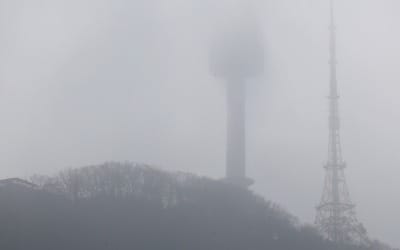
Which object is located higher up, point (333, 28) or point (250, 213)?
point (333, 28)

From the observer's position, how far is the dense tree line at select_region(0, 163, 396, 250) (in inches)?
3029

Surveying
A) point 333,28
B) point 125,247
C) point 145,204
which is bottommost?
point 125,247

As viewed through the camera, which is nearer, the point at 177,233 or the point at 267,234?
the point at 177,233

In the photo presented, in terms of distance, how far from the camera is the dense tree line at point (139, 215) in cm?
7694

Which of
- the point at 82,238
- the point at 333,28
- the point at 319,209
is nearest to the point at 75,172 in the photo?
the point at 82,238

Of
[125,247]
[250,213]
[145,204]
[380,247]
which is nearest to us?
[125,247]

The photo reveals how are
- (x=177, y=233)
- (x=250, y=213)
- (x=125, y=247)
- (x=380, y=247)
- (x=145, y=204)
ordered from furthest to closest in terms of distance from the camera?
(x=380, y=247) < (x=250, y=213) < (x=145, y=204) < (x=177, y=233) < (x=125, y=247)

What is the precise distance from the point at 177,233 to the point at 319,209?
59.1 ft

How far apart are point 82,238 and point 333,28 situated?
139 ft

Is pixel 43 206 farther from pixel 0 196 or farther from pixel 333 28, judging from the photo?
pixel 333 28

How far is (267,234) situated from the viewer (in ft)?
293

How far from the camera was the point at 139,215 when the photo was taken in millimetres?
85000

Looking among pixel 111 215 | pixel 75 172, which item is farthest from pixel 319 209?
pixel 75 172

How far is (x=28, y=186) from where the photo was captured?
296 feet
